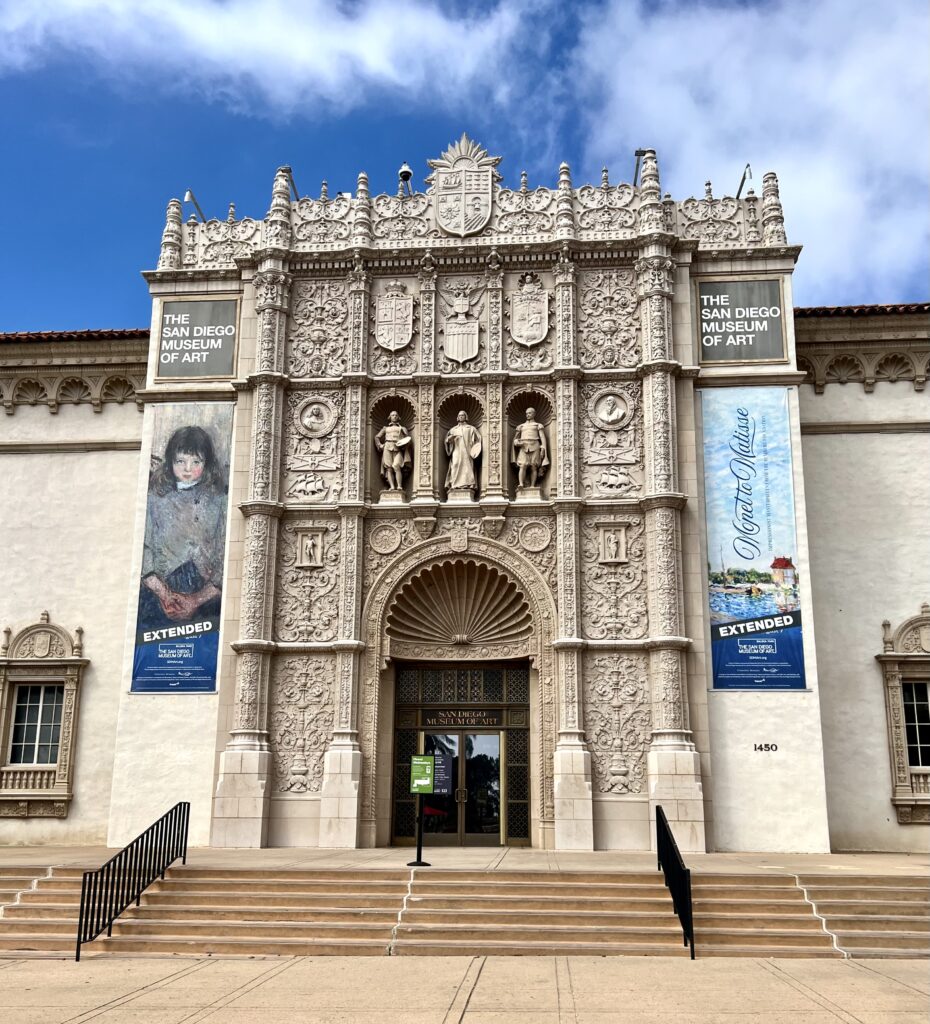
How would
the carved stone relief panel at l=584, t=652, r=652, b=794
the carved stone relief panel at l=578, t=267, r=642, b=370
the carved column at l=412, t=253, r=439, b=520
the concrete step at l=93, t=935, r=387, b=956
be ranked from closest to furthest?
1. the concrete step at l=93, t=935, r=387, b=956
2. the carved stone relief panel at l=584, t=652, r=652, b=794
3. the carved column at l=412, t=253, r=439, b=520
4. the carved stone relief panel at l=578, t=267, r=642, b=370

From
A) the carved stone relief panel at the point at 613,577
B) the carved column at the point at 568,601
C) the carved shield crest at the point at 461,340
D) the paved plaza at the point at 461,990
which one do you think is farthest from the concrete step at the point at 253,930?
the carved shield crest at the point at 461,340

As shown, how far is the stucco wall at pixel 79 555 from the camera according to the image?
Result: 20719mm

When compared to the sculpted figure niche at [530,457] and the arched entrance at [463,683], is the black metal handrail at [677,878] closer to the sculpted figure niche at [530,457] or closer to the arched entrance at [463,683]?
the arched entrance at [463,683]

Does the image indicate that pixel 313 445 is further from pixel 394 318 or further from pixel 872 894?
pixel 872 894

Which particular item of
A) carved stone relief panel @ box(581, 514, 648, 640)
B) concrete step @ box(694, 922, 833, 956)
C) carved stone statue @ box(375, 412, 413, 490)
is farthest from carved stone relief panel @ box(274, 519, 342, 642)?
concrete step @ box(694, 922, 833, 956)

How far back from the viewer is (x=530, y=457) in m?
20.3

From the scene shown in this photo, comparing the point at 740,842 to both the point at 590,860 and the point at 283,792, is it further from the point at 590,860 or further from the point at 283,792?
Answer: the point at 283,792

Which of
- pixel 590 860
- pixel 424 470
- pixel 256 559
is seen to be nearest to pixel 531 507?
pixel 424 470

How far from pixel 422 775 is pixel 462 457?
6.58m

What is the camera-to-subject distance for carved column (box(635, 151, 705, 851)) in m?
18.2

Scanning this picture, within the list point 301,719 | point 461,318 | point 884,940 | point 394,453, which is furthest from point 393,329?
point 884,940

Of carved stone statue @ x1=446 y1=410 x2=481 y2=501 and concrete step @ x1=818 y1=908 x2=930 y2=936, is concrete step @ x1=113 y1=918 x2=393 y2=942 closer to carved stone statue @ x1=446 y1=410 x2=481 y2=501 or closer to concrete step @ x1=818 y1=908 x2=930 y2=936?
concrete step @ x1=818 y1=908 x2=930 y2=936

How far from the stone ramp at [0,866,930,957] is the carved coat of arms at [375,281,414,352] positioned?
10658 mm

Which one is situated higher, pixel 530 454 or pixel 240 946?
pixel 530 454
